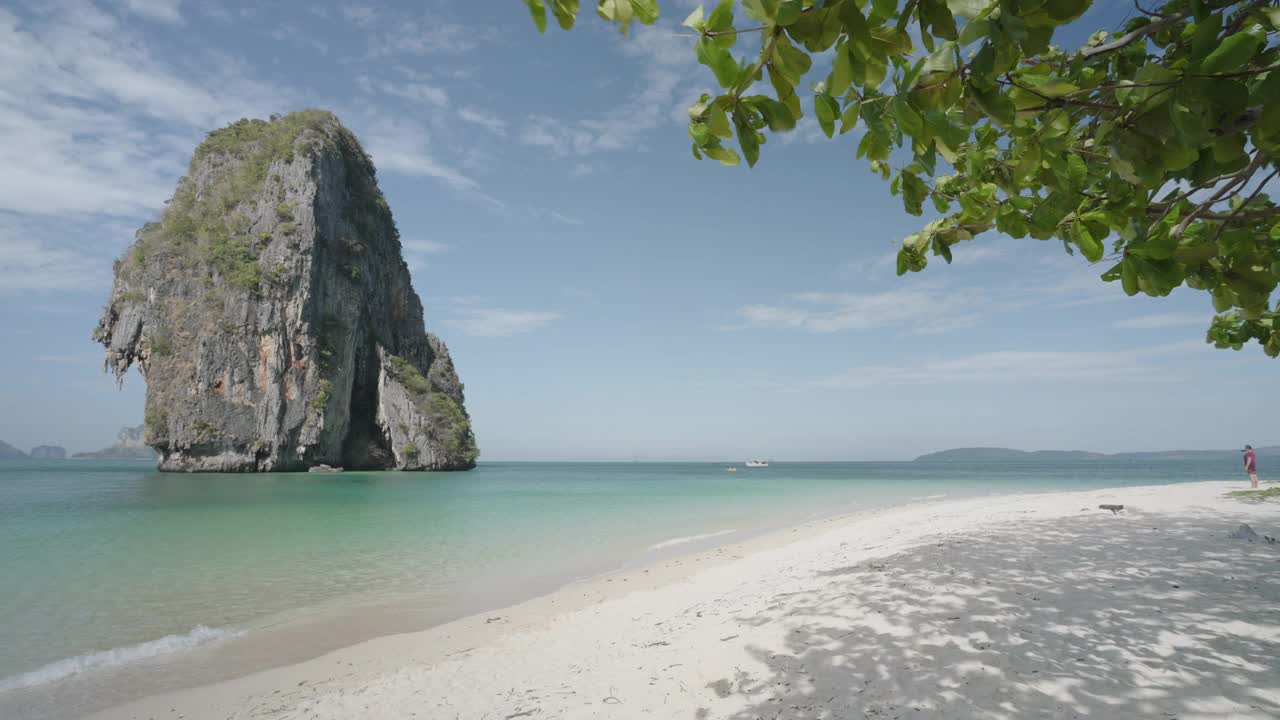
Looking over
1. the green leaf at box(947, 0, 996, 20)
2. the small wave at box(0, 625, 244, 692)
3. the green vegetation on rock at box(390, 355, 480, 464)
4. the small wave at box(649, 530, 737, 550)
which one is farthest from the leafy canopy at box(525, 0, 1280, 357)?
the green vegetation on rock at box(390, 355, 480, 464)

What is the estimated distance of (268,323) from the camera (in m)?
40.2

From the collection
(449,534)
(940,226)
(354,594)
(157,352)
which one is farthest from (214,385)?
(940,226)

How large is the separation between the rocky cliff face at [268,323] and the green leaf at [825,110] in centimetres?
4681

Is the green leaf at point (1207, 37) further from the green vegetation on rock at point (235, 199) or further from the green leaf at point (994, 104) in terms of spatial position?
the green vegetation on rock at point (235, 199)

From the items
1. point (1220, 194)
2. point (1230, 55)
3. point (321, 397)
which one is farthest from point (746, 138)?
point (321, 397)

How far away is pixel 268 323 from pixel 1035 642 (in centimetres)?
4820

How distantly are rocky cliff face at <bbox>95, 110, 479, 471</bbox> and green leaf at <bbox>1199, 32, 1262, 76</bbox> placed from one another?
155ft

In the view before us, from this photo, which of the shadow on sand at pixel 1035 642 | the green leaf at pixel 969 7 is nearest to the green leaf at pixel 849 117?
the green leaf at pixel 969 7

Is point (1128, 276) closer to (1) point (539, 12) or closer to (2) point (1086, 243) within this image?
Answer: (2) point (1086, 243)

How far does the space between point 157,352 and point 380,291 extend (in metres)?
16.9

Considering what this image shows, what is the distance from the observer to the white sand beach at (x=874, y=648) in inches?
113

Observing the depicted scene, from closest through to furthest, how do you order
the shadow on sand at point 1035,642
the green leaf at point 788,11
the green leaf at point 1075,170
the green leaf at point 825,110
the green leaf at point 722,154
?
1. the green leaf at point 788,11
2. the green leaf at point 825,110
3. the green leaf at point 722,154
4. the green leaf at point 1075,170
5. the shadow on sand at point 1035,642

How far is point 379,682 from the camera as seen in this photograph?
15.0 feet

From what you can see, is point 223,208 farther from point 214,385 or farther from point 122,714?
point 122,714
